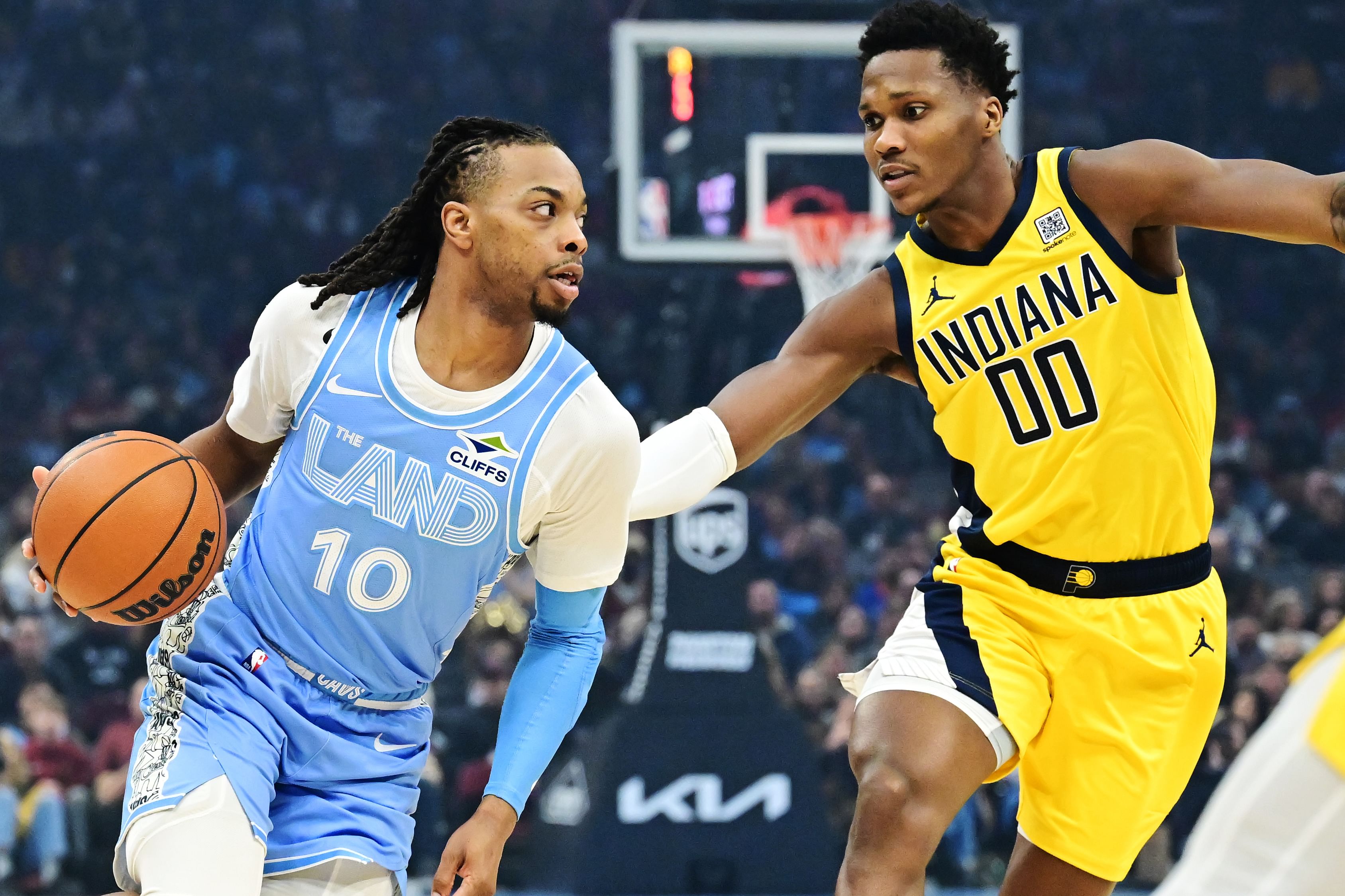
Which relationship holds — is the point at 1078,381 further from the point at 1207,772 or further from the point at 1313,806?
the point at 1207,772

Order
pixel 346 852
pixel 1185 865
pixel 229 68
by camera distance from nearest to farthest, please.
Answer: pixel 1185 865, pixel 346 852, pixel 229 68

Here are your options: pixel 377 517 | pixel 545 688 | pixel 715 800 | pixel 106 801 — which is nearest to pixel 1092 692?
pixel 545 688

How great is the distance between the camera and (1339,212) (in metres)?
3.07

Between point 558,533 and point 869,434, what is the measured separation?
6100mm

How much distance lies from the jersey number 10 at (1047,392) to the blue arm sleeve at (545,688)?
103 centimetres

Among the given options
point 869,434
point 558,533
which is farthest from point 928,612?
point 869,434

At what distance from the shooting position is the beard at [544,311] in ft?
9.83

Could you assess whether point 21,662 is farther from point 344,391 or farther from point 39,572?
point 344,391

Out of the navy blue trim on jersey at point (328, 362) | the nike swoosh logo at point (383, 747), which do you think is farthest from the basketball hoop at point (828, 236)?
the nike swoosh logo at point (383, 747)

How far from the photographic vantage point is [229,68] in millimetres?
9539

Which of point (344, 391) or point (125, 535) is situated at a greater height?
point (344, 391)

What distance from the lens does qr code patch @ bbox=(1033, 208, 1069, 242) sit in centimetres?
337

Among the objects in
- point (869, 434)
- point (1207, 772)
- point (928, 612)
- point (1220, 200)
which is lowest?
point (1207, 772)

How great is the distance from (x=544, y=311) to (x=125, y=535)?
36.2 inches
